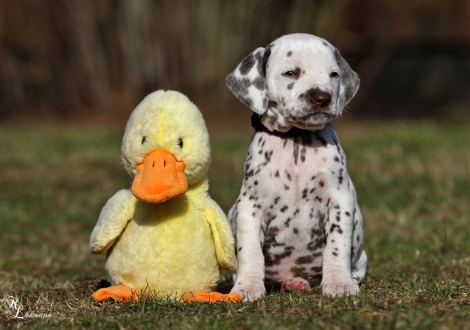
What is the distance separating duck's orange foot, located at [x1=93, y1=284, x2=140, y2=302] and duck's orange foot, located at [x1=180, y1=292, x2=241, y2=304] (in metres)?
0.27

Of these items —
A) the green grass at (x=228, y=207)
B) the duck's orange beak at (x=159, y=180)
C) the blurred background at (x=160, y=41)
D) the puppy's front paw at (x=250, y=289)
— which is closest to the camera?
the green grass at (x=228, y=207)

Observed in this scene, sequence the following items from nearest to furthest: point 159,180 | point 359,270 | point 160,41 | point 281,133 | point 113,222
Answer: point 159,180
point 113,222
point 281,133
point 359,270
point 160,41

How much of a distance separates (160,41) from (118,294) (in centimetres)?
1004

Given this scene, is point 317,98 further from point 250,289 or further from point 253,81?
point 250,289

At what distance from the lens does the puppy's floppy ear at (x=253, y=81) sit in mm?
5020

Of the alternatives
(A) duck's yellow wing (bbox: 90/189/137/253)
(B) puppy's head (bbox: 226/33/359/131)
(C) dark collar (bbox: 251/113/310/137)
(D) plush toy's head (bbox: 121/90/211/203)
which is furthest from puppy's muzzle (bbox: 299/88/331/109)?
(A) duck's yellow wing (bbox: 90/189/137/253)

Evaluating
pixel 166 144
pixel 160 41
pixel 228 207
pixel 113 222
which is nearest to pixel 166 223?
pixel 113 222

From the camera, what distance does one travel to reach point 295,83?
4844 mm

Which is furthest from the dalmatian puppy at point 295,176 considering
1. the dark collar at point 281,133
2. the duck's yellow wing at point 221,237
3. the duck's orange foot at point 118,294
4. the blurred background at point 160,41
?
the blurred background at point 160,41

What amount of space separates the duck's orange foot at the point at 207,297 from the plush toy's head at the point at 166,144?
607 millimetres

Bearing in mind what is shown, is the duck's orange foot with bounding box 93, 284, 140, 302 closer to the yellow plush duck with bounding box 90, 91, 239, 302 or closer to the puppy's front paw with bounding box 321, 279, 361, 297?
the yellow plush duck with bounding box 90, 91, 239, 302

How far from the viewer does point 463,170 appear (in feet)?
32.6

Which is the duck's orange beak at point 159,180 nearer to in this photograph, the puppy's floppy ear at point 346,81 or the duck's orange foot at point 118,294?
the duck's orange foot at point 118,294

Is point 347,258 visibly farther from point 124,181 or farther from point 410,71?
point 410,71
